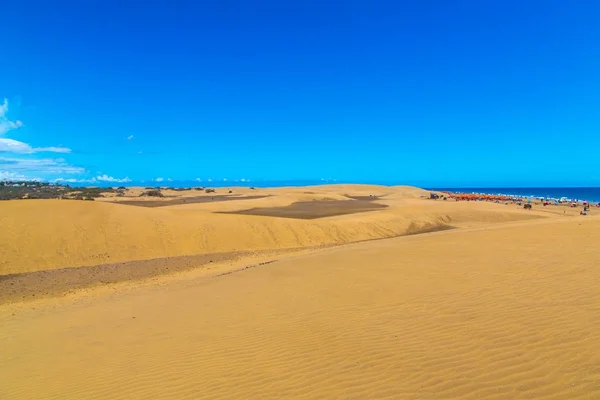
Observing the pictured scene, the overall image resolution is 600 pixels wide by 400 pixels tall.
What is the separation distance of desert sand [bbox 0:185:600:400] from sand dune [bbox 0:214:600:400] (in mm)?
34

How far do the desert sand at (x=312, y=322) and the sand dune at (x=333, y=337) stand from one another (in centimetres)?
3

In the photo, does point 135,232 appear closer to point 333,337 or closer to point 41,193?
point 333,337

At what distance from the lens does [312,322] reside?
27.5ft

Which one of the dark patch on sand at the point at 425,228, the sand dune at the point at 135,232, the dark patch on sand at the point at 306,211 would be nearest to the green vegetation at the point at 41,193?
the sand dune at the point at 135,232

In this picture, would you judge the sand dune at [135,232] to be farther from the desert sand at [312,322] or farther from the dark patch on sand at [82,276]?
→ the dark patch on sand at [82,276]

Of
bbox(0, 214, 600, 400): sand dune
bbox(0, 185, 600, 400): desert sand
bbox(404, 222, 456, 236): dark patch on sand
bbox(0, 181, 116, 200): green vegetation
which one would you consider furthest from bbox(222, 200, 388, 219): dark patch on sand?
bbox(0, 181, 116, 200): green vegetation

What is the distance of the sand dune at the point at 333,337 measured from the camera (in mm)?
5352

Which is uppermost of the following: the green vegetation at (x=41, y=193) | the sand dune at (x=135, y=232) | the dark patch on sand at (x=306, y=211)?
the green vegetation at (x=41, y=193)

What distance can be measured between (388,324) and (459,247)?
1063cm

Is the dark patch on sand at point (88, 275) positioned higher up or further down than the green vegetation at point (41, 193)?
further down

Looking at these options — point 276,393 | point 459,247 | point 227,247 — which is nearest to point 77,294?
point 227,247

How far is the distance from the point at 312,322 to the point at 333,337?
1.16 meters

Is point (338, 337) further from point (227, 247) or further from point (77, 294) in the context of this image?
point (227, 247)

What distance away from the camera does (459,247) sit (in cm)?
1686
